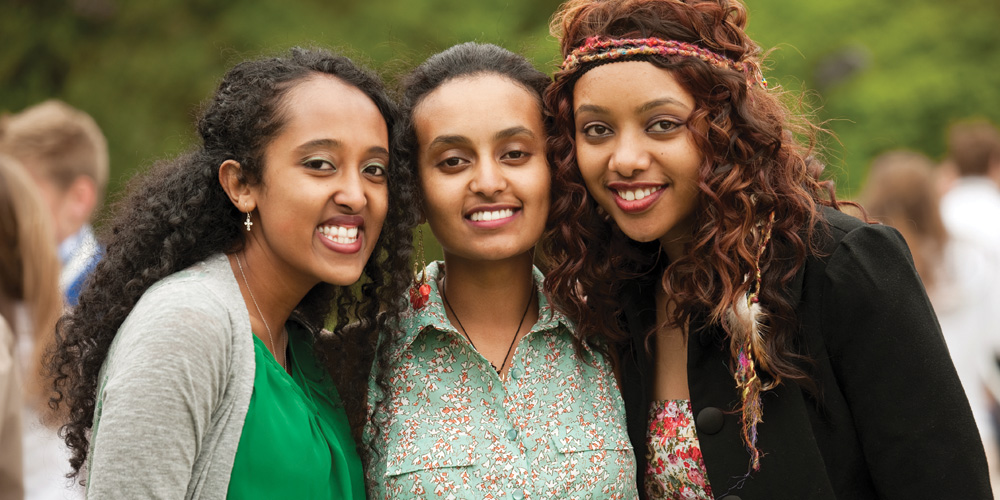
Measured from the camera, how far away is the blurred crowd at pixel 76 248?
140 inches

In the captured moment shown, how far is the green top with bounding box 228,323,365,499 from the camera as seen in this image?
244 centimetres

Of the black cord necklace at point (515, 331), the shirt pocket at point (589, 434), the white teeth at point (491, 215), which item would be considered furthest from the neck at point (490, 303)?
the shirt pocket at point (589, 434)

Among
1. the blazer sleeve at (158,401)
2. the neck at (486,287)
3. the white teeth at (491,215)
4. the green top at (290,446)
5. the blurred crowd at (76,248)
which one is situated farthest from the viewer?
the blurred crowd at (76,248)

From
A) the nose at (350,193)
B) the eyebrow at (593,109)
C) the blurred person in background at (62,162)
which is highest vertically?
the blurred person in background at (62,162)

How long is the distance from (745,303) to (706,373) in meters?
0.27

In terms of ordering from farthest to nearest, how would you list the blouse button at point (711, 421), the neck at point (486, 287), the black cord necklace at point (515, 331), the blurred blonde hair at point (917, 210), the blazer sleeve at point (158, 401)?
1. the blurred blonde hair at point (917, 210)
2. the neck at point (486, 287)
3. the black cord necklace at point (515, 331)
4. the blouse button at point (711, 421)
5. the blazer sleeve at point (158, 401)

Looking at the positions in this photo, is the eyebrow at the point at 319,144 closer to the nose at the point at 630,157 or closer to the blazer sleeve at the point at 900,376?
the nose at the point at 630,157

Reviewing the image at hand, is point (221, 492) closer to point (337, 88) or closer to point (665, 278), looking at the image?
point (337, 88)

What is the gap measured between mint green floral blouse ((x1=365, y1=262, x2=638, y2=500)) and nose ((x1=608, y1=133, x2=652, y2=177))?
560 millimetres

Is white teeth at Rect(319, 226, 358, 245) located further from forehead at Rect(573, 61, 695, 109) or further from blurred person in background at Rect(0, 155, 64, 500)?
blurred person in background at Rect(0, 155, 64, 500)

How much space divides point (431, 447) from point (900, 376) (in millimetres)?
1289

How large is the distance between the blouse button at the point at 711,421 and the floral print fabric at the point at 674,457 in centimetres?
8

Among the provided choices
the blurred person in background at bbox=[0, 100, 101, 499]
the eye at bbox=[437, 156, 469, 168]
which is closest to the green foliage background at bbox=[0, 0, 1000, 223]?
the blurred person in background at bbox=[0, 100, 101, 499]

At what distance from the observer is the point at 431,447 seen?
2.81 meters
